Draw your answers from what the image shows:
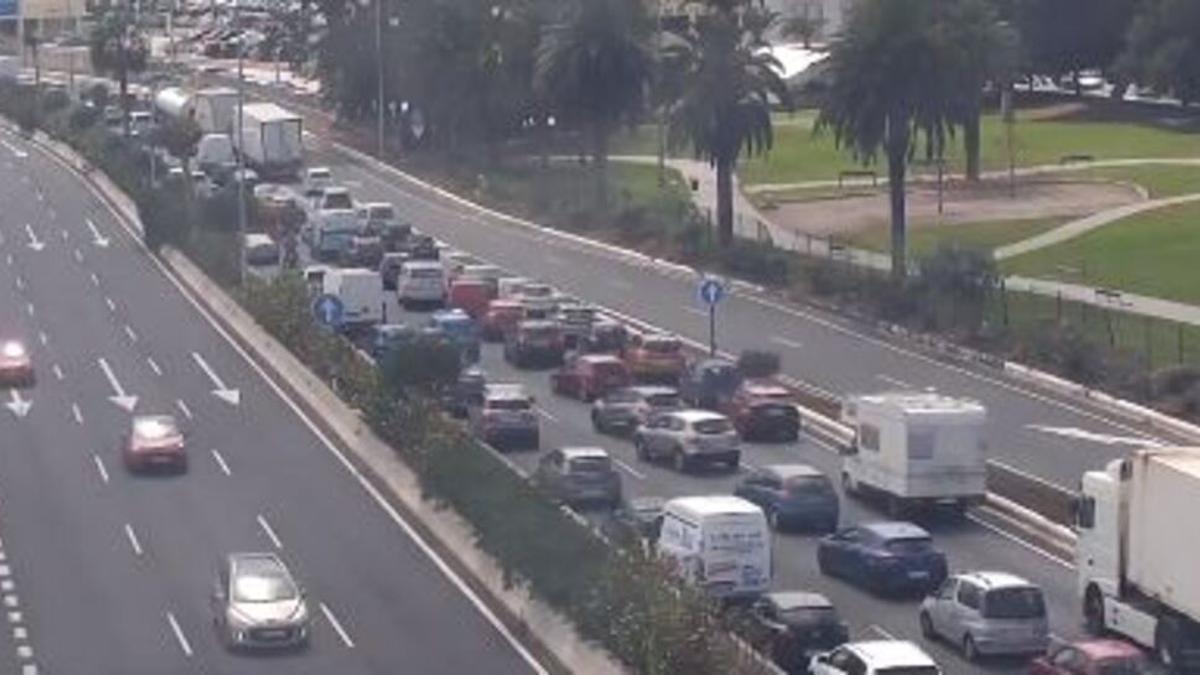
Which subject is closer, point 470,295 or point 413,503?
point 413,503

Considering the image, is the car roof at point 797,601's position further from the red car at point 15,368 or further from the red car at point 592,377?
the red car at point 15,368

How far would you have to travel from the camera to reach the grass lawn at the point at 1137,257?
8269cm

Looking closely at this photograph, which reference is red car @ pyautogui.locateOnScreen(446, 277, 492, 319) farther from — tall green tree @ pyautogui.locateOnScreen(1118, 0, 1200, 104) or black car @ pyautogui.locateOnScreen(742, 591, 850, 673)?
tall green tree @ pyautogui.locateOnScreen(1118, 0, 1200, 104)

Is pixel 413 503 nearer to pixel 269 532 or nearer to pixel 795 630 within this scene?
pixel 269 532

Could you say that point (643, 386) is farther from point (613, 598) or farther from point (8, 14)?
point (8, 14)

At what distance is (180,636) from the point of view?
47562mm

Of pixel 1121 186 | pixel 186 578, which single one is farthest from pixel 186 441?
pixel 1121 186

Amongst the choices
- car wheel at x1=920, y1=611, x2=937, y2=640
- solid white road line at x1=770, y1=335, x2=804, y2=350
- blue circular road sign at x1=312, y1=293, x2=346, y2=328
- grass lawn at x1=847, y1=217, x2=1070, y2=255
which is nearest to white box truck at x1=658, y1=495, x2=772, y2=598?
car wheel at x1=920, y1=611, x2=937, y2=640

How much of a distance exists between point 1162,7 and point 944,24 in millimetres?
43043

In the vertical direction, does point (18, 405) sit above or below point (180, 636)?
below

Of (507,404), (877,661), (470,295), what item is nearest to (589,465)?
(507,404)

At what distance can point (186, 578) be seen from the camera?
52.3 m

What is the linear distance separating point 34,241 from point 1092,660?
239 ft

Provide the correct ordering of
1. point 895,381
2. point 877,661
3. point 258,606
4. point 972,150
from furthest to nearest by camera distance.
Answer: point 972,150
point 895,381
point 258,606
point 877,661
